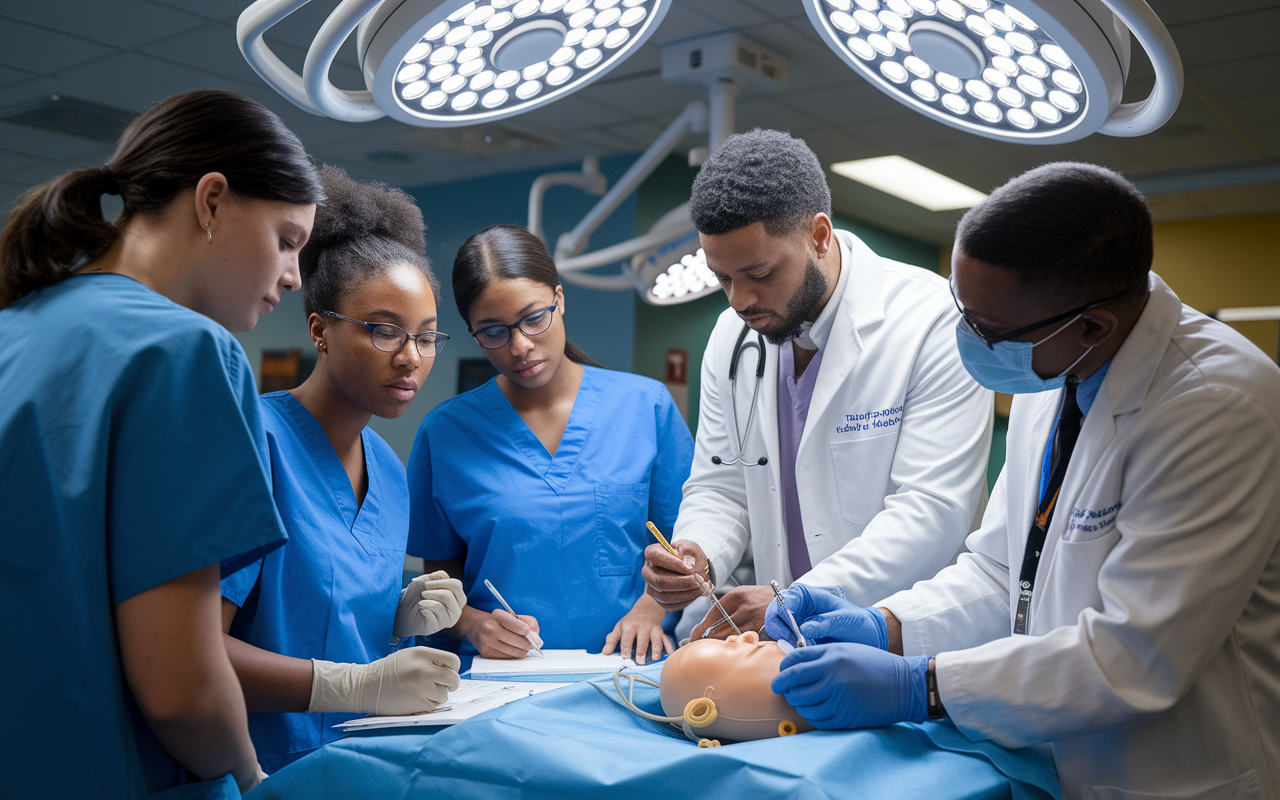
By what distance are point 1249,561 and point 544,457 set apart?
4.28ft

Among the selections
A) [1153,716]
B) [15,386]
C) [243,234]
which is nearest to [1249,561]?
[1153,716]

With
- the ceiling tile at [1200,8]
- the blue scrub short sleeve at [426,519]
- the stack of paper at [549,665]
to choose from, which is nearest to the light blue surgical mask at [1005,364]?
the stack of paper at [549,665]

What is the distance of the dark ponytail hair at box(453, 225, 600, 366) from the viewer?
1.96 meters

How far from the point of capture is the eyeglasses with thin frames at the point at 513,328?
1954mm

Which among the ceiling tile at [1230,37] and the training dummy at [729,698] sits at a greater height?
the ceiling tile at [1230,37]

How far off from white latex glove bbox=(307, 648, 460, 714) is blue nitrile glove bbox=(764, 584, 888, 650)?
1.54 ft

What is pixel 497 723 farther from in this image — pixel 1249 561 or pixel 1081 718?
pixel 1249 561

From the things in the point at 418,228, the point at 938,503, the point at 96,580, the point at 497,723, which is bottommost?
the point at 497,723

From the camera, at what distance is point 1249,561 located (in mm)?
1043

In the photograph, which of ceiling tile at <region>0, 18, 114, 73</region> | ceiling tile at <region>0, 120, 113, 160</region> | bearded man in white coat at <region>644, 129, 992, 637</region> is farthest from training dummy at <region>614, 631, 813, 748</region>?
ceiling tile at <region>0, 120, 113, 160</region>

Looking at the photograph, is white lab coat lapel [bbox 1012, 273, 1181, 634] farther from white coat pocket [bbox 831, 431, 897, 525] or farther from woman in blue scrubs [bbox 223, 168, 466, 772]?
woman in blue scrubs [bbox 223, 168, 466, 772]

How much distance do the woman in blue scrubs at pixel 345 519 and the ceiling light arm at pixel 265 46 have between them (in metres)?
0.44

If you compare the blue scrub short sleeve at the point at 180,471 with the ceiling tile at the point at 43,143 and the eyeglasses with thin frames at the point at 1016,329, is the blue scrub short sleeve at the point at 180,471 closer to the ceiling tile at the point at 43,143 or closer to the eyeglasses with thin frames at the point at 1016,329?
the eyeglasses with thin frames at the point at 1016,329

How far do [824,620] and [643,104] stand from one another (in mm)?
3908
